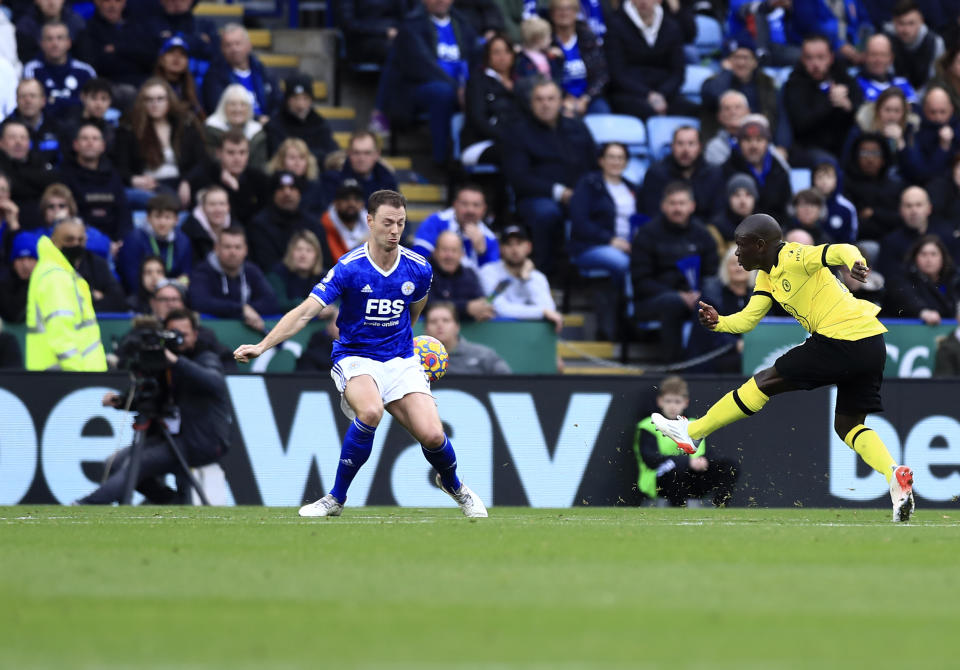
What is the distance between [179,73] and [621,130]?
5.00 m

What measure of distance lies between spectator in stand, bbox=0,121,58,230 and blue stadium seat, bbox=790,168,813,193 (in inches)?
318

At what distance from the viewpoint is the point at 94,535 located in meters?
9.02

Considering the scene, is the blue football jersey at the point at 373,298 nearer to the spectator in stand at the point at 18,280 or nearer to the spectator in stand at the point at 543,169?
the spectator in stand at the point at 18,280

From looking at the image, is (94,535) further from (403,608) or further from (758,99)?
(758,99)

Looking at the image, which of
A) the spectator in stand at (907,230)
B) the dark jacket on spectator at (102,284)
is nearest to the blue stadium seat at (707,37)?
the spectator in stand at (907,230)

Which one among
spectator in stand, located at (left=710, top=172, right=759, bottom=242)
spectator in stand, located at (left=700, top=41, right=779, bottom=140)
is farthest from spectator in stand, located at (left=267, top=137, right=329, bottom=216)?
spectator in stand, located at (left=700, top=41, right=779, bottom=140)

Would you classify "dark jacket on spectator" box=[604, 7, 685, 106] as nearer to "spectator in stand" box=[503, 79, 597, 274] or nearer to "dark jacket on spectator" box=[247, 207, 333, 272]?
"spectator in stand" box=[503, 79, 597, 274]

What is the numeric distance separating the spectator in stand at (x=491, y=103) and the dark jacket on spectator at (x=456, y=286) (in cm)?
248

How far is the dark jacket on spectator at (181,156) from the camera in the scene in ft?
52.2

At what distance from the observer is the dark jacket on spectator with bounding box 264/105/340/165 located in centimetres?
1681

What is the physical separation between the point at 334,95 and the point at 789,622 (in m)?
14.8

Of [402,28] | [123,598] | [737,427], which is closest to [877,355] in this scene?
[737,427]

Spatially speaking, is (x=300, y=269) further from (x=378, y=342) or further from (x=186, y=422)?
(x=378, y=342)

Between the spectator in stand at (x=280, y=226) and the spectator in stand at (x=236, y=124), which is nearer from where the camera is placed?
the spectator in stand at (x=280, y=226)
